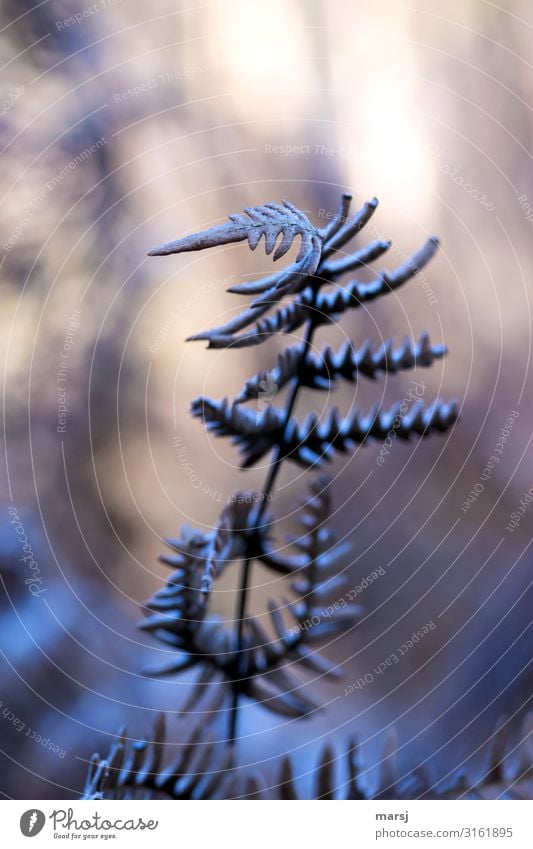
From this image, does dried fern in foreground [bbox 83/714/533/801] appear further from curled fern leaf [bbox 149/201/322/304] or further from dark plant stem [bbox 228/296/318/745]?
curled fern leaf [bbox 149/201/322/304]

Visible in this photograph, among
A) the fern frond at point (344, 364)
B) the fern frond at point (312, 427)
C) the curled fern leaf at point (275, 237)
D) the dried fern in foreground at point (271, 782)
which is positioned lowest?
the dried fern in foreground at point (271, 782)

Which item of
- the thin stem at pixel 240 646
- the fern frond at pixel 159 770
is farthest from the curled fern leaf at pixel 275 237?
the fern frond at pixel 159 770

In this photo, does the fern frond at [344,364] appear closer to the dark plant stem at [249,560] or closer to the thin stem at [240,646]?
the dark plant stem at [249,560]

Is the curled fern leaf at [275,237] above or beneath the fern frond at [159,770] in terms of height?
above

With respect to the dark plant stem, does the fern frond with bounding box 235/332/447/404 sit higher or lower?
higher

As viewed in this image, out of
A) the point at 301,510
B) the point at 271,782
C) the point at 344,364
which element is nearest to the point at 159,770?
the point at 271,782

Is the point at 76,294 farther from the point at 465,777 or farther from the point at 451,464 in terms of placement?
the point at 465,777

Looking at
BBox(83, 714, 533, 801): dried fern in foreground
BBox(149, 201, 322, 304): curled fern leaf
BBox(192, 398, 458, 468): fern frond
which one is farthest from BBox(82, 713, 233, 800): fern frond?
BBox(149, 201, 322, 304): curled fern leaf

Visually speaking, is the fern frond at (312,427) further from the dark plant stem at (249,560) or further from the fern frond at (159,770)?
the fern frond at (159,770)
